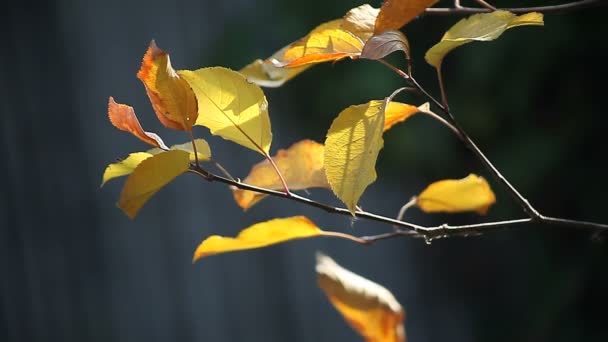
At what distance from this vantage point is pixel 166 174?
420mm

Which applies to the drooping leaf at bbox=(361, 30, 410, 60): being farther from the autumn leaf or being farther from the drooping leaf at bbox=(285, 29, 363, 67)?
the autumn leaf

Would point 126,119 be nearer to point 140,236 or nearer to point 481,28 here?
point 481,28

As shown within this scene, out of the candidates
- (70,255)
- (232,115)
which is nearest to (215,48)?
(70,255)

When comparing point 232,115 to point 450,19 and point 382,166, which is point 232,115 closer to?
point 450,19

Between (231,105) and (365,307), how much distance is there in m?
0.15

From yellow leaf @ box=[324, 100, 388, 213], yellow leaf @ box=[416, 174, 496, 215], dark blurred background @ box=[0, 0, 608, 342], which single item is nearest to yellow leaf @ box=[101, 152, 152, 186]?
yellow leaf @ box=[324, 100, 388, 213]

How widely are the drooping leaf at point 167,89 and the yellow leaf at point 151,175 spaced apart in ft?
0.07

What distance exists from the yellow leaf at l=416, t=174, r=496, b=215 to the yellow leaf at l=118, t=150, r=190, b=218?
227mm

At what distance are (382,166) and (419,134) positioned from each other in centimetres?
12

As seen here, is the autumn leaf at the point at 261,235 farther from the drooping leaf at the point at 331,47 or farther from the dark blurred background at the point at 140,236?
the dark blurred background at the point at 140,236

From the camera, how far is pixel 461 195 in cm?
59

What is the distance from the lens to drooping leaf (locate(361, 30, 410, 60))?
1.27 feet

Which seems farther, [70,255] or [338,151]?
[70,255]

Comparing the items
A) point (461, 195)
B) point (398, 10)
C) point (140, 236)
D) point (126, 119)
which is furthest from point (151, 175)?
point (140, 236)
